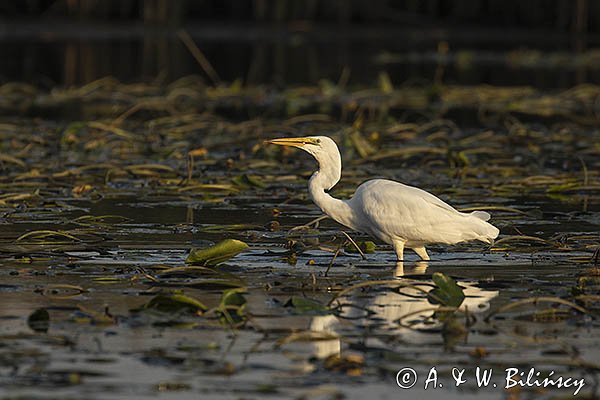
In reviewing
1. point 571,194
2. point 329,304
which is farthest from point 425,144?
point 329,304

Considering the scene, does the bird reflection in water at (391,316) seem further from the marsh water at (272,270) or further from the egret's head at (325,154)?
the egret's head at (325,154)

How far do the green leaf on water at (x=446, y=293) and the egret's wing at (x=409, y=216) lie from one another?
127 centimetres

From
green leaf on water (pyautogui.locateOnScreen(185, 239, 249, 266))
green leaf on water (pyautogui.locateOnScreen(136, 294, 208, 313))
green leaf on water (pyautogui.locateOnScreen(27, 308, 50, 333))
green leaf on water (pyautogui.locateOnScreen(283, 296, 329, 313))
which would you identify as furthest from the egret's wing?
green leaf on water (pyautogui.locateOnScreen(27, 308, 50, 333))

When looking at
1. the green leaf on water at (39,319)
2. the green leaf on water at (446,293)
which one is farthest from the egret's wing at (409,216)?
the green leaf on water at (39,319)

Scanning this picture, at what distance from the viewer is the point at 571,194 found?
12.1 meters

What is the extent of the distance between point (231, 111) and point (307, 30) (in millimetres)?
21698

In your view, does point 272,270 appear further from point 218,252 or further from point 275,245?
point 275,245

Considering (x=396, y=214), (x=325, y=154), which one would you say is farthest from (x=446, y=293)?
(x=325, y=154)

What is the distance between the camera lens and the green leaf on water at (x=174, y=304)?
23.0ft

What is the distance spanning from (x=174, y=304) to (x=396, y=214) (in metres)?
2.02

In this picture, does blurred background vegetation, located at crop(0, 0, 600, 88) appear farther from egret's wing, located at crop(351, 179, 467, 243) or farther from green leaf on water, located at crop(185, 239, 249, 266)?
green leaf on water, located at crop(185, 239, 249, 266)

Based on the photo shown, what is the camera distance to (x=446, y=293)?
23.9 feet

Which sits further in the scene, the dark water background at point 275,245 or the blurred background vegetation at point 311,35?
the blurred background vegetation at point 311,35

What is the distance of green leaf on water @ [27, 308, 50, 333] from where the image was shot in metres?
6.81
